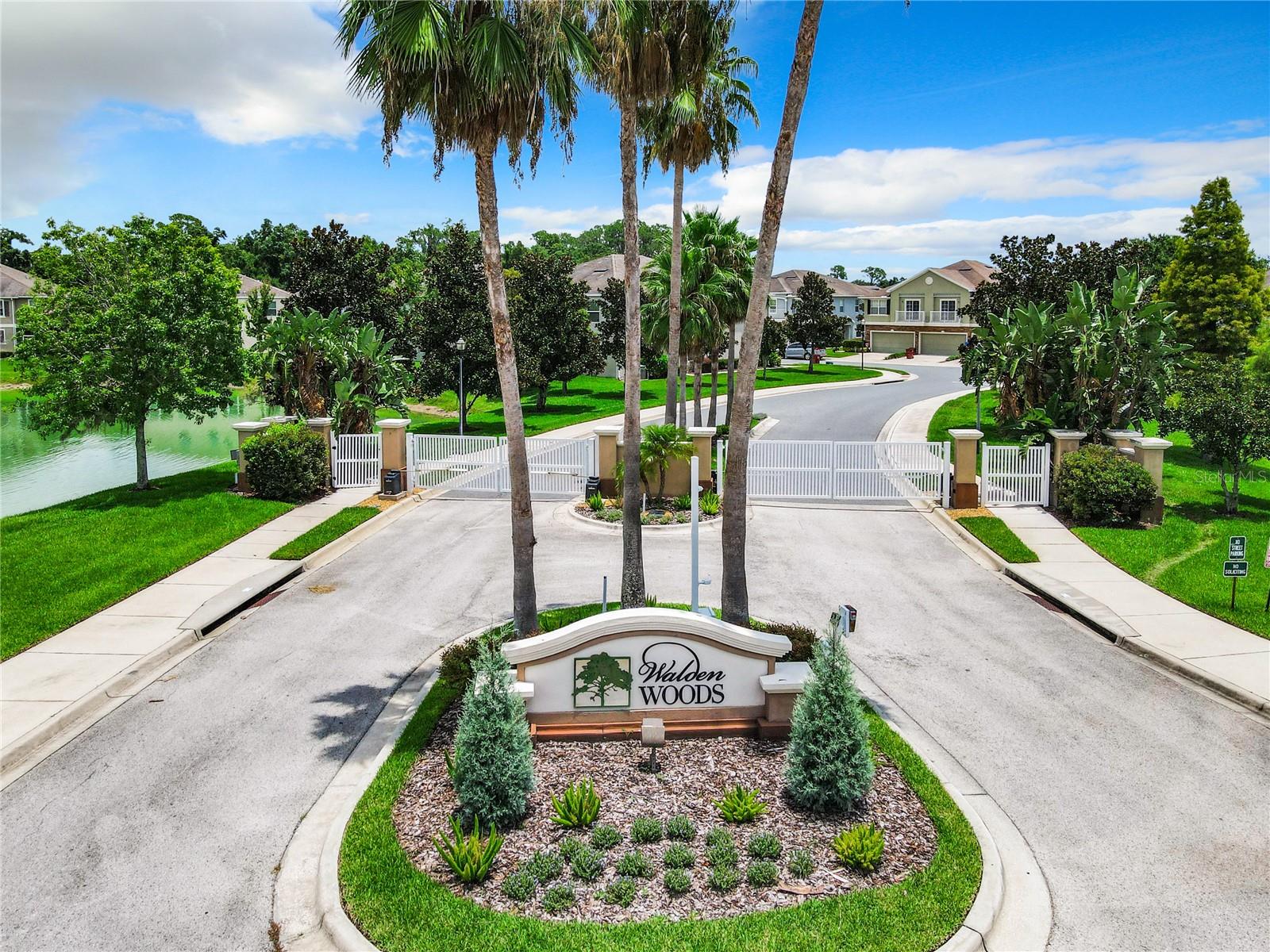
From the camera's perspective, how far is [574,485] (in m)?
24.4

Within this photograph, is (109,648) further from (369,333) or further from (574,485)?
(369,333)

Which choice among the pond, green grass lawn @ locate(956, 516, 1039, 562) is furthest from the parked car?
green grass lawn @ locate(956, 516, 1039, 562)

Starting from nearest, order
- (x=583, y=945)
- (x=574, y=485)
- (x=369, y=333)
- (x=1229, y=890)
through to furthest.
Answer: (x=583, y=945) < (x=1229, y=890) < (x=574, y=485) < (x=369, y=333)

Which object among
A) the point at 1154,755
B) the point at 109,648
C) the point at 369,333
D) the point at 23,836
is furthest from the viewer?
the point at 369,333

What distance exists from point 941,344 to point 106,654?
85560 millimetres

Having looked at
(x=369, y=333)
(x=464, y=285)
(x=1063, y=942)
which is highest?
(x=464, y=285)

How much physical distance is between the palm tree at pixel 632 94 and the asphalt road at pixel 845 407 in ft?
71.6

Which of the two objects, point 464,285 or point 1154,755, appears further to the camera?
point 464,285

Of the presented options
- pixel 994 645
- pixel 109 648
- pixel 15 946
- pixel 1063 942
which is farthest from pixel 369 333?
pixel 1063 942

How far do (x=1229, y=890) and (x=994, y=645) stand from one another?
246 inches

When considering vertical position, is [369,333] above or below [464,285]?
below

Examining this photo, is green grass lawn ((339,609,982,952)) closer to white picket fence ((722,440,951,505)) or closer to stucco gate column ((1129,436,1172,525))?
stucco gate column ((1129,436,1172,525))

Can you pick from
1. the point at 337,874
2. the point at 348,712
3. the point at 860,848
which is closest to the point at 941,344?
the point at 348,712

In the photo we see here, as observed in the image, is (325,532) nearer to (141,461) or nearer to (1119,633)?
(141,461)
